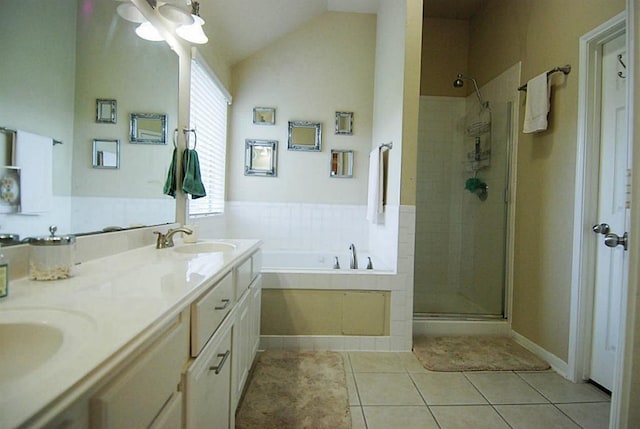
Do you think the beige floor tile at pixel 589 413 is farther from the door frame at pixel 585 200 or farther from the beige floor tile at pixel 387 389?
the beige floor tile at pixel 387 389

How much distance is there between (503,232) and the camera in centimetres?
268

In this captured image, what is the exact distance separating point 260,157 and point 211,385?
269cm

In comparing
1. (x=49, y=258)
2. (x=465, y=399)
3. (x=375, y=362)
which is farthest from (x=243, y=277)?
(x=465, y=399)

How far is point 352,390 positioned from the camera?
5.84 feet

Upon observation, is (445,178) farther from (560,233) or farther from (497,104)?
(560,233)

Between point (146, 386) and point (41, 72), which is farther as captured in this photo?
point (41, 72)

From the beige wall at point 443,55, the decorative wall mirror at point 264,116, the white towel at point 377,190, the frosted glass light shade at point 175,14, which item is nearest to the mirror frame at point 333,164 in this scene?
the white towel at point 377,190

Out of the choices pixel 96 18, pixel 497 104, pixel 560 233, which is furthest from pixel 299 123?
pixel 560 233

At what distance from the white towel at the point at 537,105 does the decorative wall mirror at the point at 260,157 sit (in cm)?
236

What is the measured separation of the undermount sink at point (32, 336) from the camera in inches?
22.7

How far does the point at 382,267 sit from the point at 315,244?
1.01 m

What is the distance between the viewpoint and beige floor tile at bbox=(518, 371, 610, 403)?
175cm

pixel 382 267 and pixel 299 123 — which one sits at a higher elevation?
pixel 299 123

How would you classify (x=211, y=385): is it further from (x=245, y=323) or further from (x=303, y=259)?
(x=303, y=259)
